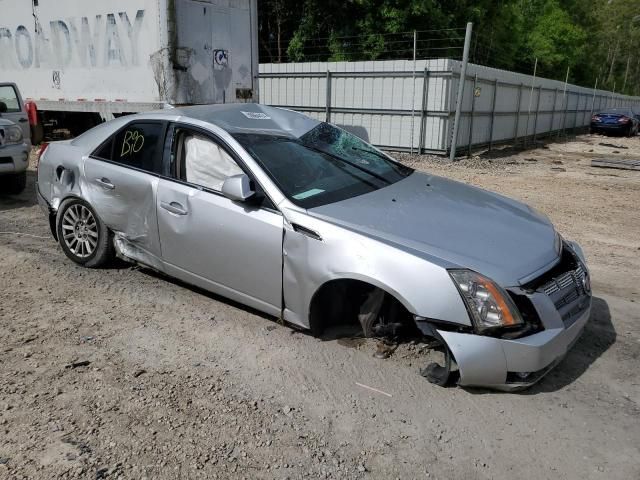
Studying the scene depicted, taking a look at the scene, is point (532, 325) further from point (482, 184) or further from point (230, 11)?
point (230, 11)

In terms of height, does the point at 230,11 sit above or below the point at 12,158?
above

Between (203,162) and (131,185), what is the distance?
73 cm

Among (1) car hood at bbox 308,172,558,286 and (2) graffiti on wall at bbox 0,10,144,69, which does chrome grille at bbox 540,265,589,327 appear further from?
(2) graffiti on wall at bbox 0,10,144,69

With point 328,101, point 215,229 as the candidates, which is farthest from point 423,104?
point 215,229

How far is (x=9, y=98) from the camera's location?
364 inches

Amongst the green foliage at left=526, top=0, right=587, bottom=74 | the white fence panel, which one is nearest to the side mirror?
the white fence panel

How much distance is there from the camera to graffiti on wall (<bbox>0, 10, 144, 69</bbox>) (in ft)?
35.3

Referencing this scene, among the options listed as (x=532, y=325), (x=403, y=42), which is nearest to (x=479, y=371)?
(x=532, y=325)

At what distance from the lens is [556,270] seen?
330cm

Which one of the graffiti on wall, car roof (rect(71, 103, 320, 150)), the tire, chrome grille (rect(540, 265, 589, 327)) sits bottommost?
the tire

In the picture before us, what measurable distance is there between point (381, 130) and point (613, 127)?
1717 centimetres

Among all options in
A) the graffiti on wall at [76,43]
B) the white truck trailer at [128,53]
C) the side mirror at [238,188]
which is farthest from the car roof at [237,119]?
the graffiti on wall at [76,43]

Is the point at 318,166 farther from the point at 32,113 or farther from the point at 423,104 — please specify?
the point at 423,104

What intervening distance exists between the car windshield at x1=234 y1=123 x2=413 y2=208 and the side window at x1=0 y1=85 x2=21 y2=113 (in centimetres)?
686
